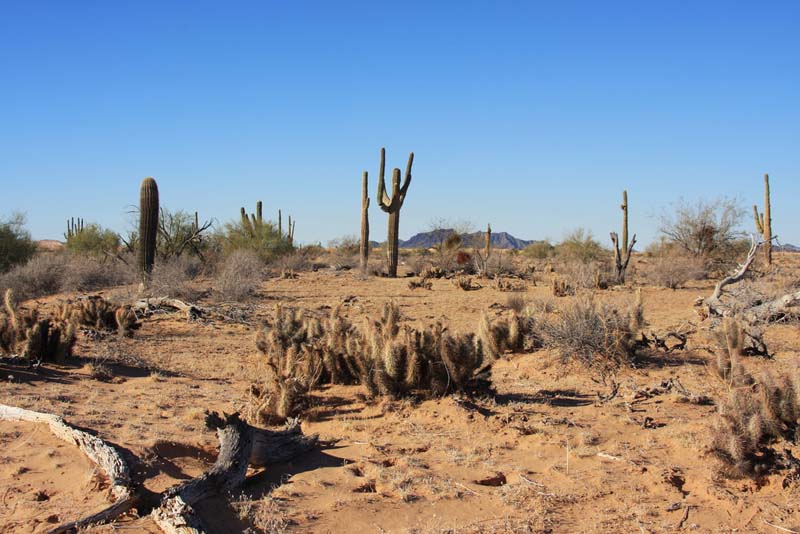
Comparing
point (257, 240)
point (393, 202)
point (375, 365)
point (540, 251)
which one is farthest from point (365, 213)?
point (375, 365)

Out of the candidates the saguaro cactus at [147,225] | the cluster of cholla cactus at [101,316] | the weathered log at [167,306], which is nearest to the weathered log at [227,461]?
the cluster of cholla cactus at [101,316]

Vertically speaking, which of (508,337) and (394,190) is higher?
(394,190)

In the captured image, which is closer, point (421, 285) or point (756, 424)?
point (756, 424)

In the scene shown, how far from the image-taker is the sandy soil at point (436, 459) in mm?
4355

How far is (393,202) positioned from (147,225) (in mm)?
9678

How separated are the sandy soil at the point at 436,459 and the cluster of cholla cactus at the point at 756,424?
0.48ft

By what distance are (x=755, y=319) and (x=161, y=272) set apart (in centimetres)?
1447

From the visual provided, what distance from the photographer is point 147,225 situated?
19.6m

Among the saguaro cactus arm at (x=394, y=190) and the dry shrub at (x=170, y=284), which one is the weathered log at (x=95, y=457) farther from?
the saguaro cactus arm at (x=394, y=190)

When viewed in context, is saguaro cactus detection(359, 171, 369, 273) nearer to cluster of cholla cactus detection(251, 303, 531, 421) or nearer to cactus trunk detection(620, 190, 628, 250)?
cactus trunk detection(620, 190, 628, 250)

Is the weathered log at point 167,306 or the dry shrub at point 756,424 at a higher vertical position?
the weathered log at point 167,306

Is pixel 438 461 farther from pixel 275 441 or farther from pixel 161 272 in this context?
pixel 161 272

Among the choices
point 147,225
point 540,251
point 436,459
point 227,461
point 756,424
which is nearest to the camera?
point 227,461

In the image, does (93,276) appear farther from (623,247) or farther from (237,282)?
(623,247)
